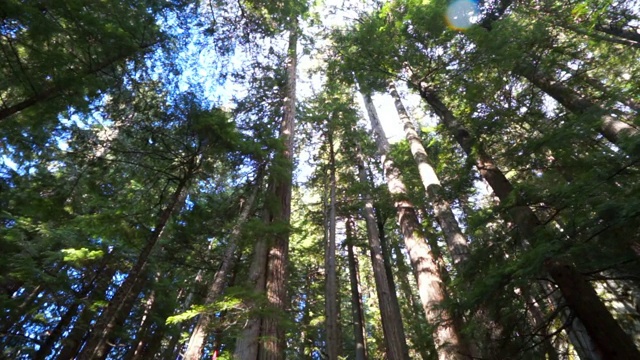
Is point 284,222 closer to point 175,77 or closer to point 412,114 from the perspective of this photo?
point 175,77

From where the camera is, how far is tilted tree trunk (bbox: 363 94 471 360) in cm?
537

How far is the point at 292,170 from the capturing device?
8438 millimetres

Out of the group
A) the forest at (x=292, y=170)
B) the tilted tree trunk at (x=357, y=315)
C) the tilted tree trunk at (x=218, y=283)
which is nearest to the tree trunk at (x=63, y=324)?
the forest at (x=292, y=170)

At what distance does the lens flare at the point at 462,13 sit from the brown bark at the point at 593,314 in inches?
233

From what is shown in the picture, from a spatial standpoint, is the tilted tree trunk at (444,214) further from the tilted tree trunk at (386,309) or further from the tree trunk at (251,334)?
the tree trunk at (251,334)

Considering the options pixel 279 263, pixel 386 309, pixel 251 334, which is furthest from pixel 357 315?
pixel 251 334

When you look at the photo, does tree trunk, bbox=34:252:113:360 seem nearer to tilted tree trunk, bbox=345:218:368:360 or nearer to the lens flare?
tilted tree trunk, bbox=345:218:368:360

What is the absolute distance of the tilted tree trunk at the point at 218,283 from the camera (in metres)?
5.45

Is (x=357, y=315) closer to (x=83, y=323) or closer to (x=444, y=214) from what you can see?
(x=444, y=214)

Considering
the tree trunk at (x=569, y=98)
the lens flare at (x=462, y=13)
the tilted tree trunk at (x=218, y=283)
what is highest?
the lens flare at (x=462, y=13)

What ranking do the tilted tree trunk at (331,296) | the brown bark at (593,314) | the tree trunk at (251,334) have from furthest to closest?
1. the tilted tree trunk at (331,296)
2. the tree trunk at (251,334)
3. the brown bark at (593,314)

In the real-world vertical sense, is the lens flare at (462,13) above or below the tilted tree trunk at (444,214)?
above

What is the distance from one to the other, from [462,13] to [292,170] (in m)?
6.31

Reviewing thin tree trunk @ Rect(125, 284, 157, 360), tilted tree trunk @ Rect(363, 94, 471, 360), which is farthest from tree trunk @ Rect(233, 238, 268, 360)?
thin tree trunk @ Rect(125, 284, 157, 360)
